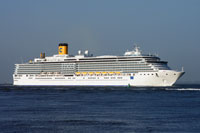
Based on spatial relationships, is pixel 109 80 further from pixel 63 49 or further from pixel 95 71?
pixel 63 49

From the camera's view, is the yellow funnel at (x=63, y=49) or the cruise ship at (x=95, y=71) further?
the yellow funnel at (x=63, y=49)

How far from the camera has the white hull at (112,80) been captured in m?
93.7

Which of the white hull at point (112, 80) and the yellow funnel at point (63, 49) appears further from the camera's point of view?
the yellow funnel at point (63, 49)

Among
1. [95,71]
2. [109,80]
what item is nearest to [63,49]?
[95,71]

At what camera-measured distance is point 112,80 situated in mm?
Answer: 99562

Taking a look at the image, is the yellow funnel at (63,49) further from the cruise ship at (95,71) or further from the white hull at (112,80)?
the white hull at (112,80)

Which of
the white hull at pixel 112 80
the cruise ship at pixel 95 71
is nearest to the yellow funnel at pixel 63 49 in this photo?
the cruise ship at pixel 95 71

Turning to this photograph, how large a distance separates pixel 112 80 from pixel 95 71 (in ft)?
20.6

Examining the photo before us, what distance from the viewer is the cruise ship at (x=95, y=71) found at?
310 feet

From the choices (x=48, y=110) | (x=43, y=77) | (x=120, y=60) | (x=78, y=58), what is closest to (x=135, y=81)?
(x=120, y=60)

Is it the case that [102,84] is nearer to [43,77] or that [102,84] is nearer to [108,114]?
[43,77]

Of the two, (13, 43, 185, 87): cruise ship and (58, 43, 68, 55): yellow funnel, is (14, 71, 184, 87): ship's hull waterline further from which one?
(58, 43, 68, 55): yellow funnel

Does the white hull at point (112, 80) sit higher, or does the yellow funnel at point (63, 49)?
the yellow funnel at point (63, 49)

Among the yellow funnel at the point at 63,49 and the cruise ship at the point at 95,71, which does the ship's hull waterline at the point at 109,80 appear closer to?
the cruise ship at the point at 95,71
